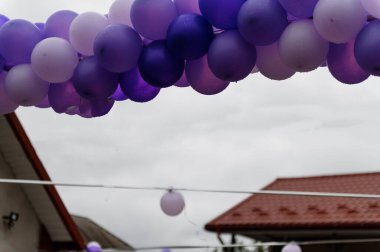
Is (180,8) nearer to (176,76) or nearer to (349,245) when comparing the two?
(176,76)

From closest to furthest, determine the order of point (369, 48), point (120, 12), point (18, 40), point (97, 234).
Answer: point (369, 48)
point (120, 12)
point (18, 40)
point (97, 234)

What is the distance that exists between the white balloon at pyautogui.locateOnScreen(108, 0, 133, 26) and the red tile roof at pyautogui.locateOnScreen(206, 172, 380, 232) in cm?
671

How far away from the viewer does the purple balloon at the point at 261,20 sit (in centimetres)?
293

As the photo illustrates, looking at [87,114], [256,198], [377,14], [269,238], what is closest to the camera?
[377,14]

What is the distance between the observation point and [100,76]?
340 cm

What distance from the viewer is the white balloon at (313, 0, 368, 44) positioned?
2.76 meters

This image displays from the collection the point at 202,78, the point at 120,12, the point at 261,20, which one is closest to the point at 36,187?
the point at 120,12

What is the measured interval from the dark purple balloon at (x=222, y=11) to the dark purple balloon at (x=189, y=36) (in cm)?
6

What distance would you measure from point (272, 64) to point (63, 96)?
133 cm

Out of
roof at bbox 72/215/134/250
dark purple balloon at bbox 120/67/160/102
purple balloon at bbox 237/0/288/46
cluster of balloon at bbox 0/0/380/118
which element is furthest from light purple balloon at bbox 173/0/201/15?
roof at bbox 72/215/134/250

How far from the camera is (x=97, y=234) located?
24250mm

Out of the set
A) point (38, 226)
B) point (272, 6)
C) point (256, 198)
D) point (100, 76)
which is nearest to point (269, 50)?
point (272, 6)

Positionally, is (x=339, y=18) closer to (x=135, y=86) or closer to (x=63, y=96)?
(x=135, y=86)

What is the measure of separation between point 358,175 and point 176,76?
30.9ft
